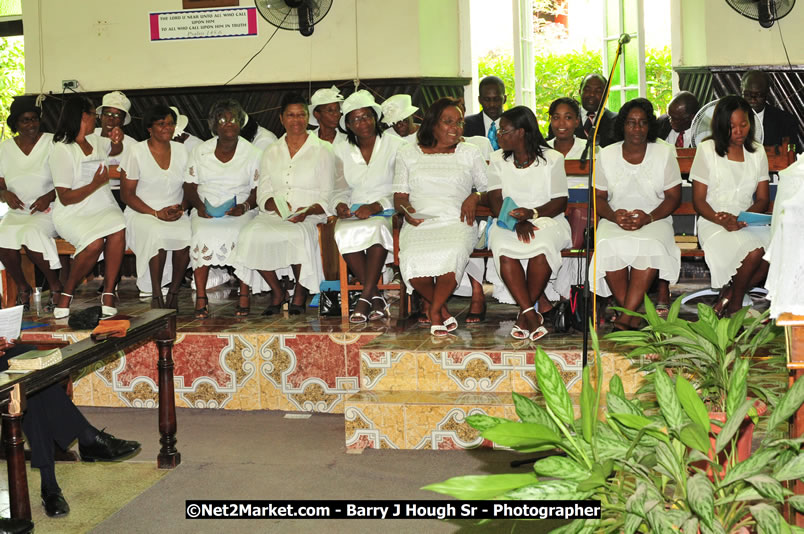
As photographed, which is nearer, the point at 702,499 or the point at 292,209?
the point at 702,499

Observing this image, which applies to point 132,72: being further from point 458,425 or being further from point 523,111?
point 458,425

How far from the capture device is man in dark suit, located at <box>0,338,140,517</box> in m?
4.06

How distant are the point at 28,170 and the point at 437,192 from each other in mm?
3014

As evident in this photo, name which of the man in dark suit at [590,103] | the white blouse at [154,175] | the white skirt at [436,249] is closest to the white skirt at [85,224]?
the white blouse at [154,175]

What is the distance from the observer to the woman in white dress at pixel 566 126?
630 cm

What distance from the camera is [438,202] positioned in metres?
5.93

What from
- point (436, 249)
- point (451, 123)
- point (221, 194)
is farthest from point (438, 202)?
point (221, 194)

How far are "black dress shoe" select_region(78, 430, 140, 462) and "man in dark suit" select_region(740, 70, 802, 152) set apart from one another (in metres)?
5.26

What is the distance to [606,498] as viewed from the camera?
238cm

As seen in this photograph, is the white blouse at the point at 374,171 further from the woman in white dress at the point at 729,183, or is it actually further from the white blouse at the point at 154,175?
the woman in white dress at the point at 729,183

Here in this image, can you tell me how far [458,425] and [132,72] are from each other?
592cm

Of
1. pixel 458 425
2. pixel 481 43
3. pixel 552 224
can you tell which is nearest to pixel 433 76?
pixel 481 43

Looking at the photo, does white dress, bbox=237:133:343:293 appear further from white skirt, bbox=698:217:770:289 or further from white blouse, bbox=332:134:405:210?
white skirt, bbox=698:217:770:289

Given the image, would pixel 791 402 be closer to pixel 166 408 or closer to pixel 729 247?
pixel 166 408
